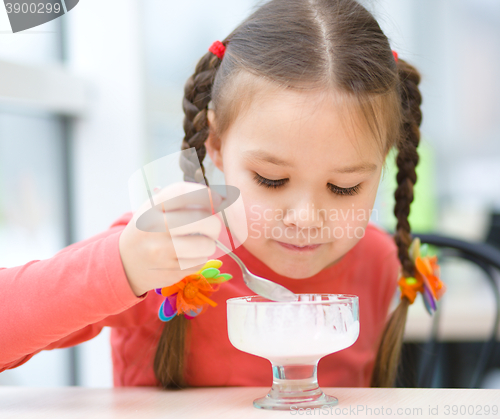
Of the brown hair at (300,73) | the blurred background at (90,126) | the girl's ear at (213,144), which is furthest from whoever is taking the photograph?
the blurred background at (90,126)

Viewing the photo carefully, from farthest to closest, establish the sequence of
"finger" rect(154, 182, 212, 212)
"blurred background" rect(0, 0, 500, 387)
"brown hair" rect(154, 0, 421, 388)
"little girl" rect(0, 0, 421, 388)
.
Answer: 1. "blurred background" rect(0, 0, 500, 387)
2. "brown hair" rect(154, 0, 421, 388)
3. "little girl" rect(0, 0, 421, 388)
4. "finger" rect(154, 182, 212, 212)

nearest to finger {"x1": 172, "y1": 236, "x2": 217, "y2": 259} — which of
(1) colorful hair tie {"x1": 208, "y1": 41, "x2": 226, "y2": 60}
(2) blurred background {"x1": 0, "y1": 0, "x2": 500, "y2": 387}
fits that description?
(1) colorful hair tie {"x1": 208, "y1": 41, "x2": 226, "y2": 60}

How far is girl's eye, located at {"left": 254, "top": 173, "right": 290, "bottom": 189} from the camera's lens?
763 millimetres

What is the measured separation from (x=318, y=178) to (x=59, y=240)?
127cm

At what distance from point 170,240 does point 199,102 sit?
37cm

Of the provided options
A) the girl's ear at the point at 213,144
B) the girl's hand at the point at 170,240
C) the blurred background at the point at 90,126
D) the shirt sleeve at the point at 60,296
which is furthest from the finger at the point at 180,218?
the blurred background at the point at 90,126

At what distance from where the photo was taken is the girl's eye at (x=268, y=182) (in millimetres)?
763

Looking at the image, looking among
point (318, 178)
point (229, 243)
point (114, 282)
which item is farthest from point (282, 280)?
point (114, 282)

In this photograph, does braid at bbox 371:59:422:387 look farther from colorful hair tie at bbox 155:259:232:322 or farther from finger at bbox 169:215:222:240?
finger at bbox 169:215:222:240

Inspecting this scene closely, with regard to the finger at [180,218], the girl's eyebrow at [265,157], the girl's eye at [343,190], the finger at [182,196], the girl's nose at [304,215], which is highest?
the girl's eyebrow at [265,157]

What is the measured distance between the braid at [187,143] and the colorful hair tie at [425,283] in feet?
1.38

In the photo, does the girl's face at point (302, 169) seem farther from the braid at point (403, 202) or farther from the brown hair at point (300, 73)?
the braid at point (403, 202)

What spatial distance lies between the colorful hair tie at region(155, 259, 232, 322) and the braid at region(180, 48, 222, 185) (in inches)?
7.4

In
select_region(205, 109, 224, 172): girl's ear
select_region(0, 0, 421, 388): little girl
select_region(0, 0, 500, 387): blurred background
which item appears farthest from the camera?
select_region(0, 0, 500, 387): blurred background
